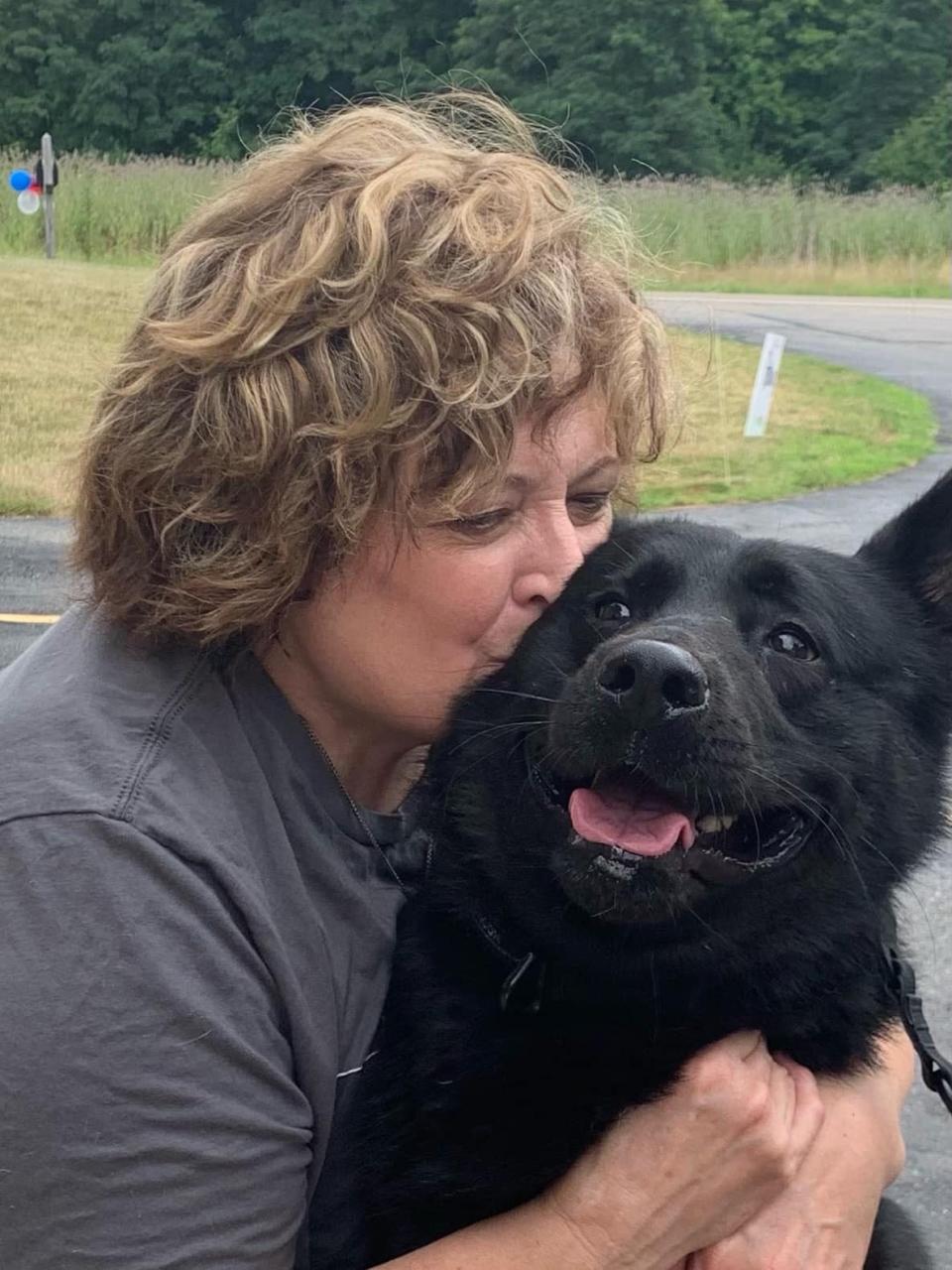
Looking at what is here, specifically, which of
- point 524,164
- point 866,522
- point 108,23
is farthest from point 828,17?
point 524,164

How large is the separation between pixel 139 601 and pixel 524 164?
92 cm

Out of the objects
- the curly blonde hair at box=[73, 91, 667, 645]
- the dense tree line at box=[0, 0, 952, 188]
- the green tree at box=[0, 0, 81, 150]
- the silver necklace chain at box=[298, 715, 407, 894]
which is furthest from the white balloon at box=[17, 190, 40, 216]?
the green tree at box=[0, 0, 81, 150]

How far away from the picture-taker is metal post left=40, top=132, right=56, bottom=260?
51.8 ft

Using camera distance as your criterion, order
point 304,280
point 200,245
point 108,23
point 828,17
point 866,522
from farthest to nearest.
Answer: point 828,17, point 108,23, point 866,522, point 200,245, point 304,280

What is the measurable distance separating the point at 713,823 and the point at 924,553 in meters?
0.78

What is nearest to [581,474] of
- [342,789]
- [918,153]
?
[342,789]

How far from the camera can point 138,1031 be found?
4.65 feet

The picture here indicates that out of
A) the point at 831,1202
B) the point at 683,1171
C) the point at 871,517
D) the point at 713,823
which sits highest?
the point at 713,823

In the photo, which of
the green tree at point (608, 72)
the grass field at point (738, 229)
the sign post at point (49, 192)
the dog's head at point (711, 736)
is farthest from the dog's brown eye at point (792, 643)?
the green tree at point (608, 72)

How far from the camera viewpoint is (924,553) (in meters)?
2.40

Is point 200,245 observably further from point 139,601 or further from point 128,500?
point 139,601

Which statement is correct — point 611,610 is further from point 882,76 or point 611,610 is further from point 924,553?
point 882,76

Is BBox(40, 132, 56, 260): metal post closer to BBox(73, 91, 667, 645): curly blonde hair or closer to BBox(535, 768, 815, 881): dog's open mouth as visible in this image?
BBox(73, 91, 667, 645): curly blonde hair

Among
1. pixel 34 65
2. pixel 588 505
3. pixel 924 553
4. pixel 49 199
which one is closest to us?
pixel 588 505
